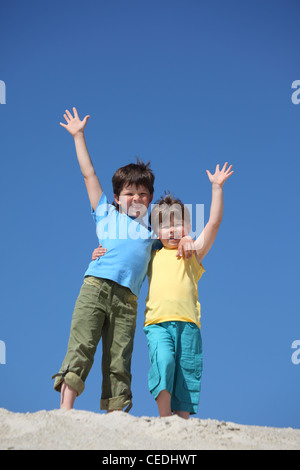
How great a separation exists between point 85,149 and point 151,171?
2.22 feet

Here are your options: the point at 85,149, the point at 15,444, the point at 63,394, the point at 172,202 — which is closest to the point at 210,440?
the point at 15,444

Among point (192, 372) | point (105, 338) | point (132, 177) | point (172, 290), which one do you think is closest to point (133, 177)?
point (132, 177)

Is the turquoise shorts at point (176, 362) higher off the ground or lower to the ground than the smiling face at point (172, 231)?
lower

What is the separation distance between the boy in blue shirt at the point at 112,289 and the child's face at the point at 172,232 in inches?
4.5

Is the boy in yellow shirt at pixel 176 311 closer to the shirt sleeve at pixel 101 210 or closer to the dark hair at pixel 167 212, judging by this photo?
the dark hair at pixel 167 212

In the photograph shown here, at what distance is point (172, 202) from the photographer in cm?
470

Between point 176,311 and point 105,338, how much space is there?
656 millimetres

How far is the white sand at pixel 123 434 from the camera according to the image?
256 centimetres

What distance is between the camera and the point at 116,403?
3920 mm

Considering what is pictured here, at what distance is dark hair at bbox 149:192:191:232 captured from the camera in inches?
180

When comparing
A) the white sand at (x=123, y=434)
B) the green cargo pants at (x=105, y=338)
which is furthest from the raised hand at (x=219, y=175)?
the white sand at (x=123, y=434)

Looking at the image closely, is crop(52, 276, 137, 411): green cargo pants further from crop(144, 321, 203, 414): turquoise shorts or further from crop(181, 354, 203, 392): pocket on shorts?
crop(181, 354, 203, 392): pocket on shorts

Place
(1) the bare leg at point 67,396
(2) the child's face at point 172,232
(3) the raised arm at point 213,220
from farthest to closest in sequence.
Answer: (2) the child's face at point 172,232 → (3) the raised arm at point 213,220 → (1) the bare leg at point 67,396
